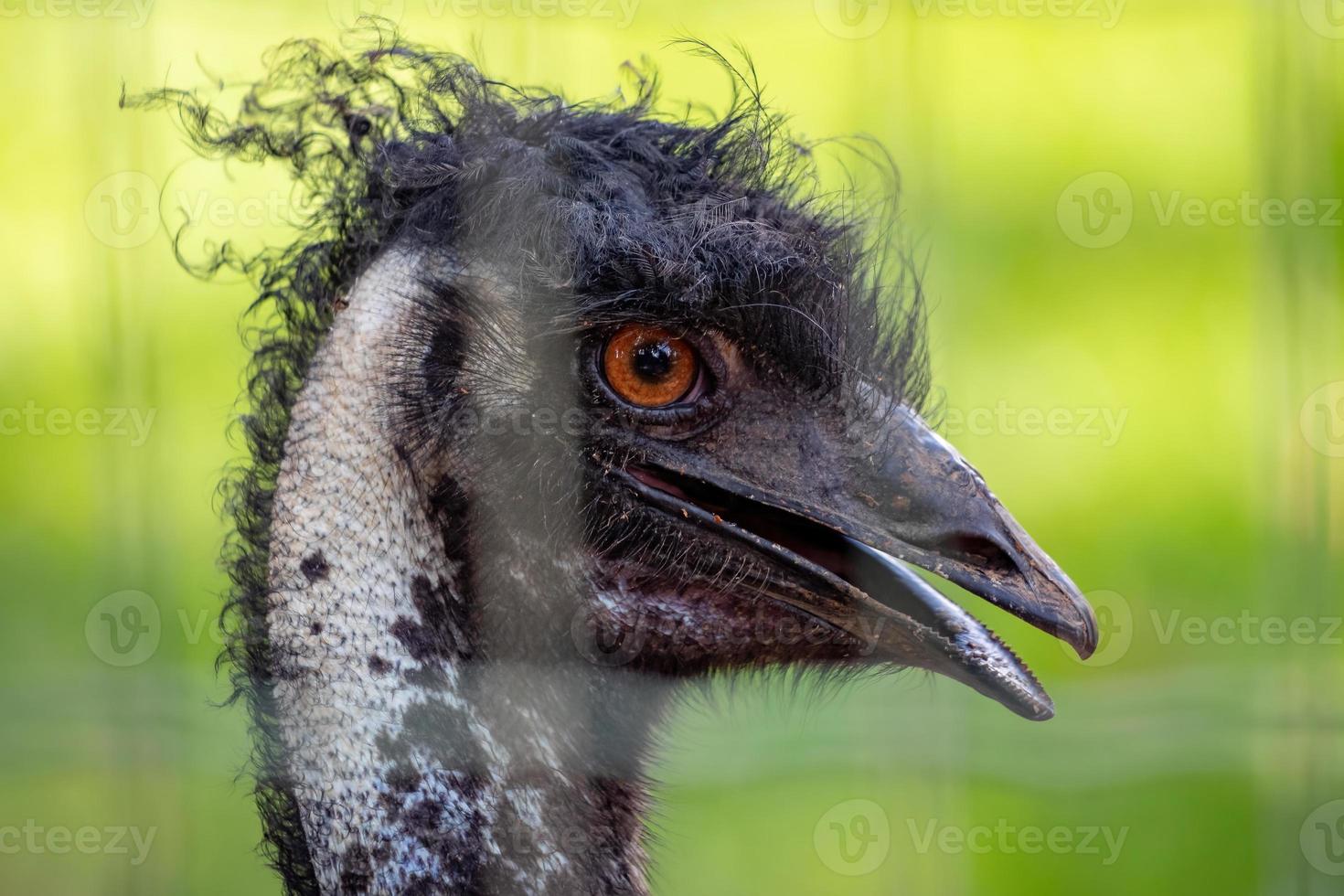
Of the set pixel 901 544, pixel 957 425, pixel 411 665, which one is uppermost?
pixel 957 425

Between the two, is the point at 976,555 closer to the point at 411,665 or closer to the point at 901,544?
the point at 901,544

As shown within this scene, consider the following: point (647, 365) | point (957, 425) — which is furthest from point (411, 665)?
point (957, 425)

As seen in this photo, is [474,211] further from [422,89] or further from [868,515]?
[868,515]

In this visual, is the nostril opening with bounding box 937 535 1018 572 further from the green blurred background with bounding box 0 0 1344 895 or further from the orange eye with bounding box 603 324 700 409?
the green blurred background with bounding box 0 0 1344 895

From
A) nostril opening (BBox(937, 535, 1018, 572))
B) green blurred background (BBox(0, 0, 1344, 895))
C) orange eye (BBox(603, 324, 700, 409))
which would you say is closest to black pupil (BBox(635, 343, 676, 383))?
orange eye (BBox(603, 324, 700, 409))

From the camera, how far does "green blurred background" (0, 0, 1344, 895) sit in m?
1.84

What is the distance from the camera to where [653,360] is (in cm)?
131

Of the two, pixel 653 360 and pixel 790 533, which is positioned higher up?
pixel 653 360

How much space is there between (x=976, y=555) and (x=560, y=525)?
434 millimetres

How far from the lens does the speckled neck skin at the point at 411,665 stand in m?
1.23

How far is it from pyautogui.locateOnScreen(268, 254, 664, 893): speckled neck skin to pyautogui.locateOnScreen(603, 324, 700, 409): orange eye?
0.53 feet

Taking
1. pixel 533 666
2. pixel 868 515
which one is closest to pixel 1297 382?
pixel 868 515

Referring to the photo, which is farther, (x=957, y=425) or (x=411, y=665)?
(x=957, y=425)

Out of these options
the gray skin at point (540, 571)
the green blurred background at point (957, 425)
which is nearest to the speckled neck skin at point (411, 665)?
the gray skin at point (540, 571)
